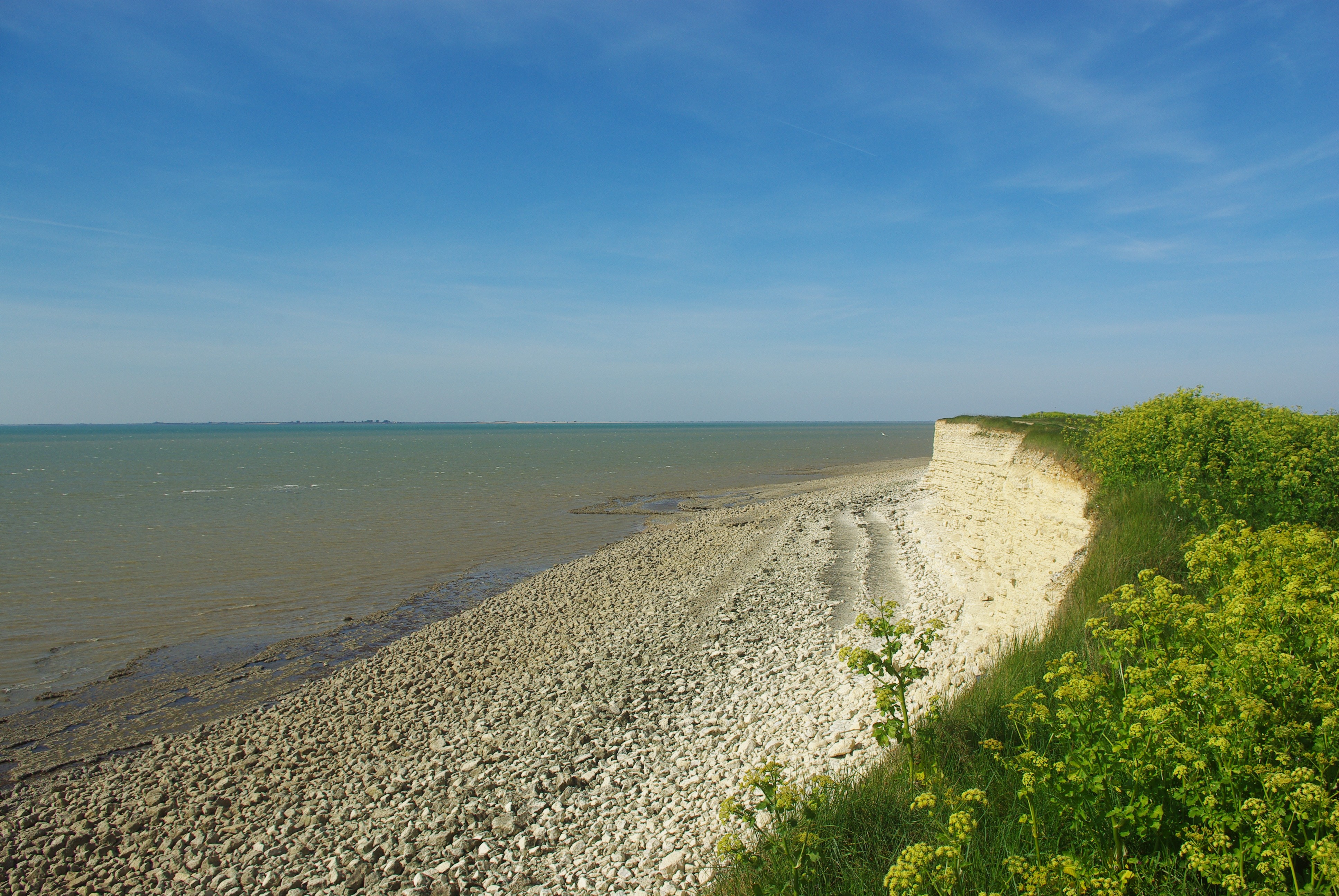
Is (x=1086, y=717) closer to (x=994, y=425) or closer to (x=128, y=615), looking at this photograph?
(x=994, y=425)

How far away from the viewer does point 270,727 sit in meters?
11.8

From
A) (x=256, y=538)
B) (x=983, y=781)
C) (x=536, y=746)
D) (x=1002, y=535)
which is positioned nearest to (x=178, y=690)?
(x=536, y=746)

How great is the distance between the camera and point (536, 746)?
10281 millimetres

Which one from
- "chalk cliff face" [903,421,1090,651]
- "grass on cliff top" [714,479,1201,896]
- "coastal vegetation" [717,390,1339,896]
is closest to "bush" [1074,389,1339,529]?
"coastal vegetation" [717,390,1339,896]

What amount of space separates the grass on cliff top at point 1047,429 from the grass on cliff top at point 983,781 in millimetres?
4404

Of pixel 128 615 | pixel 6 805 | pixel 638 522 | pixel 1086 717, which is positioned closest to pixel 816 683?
pixel 1086 717

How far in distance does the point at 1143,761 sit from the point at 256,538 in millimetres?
33471

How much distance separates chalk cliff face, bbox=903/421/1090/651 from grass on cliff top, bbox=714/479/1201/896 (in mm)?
1107

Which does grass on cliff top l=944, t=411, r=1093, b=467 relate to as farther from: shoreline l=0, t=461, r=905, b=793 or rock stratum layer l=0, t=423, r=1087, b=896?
shoreline l=0, t=461, r=905, b=793

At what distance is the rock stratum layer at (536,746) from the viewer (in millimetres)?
7918

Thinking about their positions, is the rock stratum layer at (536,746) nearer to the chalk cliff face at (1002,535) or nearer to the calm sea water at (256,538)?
the chalk cliff face at (1002,535)

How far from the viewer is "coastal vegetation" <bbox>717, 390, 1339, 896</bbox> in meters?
3.41

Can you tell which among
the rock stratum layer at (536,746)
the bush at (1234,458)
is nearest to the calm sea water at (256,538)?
the rock stratum layer at (536,746)

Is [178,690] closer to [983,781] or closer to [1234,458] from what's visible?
Answer: [983,781]
